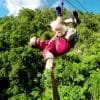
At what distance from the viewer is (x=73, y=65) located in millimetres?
56500

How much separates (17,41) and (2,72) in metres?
6.65

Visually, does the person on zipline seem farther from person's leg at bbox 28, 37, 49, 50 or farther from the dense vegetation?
the dense vegetation

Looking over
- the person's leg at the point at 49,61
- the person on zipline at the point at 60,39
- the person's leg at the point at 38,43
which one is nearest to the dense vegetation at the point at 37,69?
the person's leg at the point at 38,43

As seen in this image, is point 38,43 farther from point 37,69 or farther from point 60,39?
point 37,69

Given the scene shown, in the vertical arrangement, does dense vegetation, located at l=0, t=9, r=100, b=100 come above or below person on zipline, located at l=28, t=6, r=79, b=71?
above

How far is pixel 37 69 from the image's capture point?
201 feet

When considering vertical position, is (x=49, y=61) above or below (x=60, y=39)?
below

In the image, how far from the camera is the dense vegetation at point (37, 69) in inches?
2101

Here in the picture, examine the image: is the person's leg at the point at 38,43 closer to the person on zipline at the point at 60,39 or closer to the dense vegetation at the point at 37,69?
the person on zipline at the point at 60,39

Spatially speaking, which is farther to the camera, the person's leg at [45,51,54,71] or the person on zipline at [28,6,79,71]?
the person on zipline at [28,6,79,71]

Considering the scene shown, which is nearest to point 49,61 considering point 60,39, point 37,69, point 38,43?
point 60,39

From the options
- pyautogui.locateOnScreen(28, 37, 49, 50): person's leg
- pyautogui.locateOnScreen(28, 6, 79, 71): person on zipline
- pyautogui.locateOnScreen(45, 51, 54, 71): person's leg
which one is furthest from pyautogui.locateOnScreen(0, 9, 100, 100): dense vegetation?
pyautogui.locateOnScreen(45, 51, 54, 71): person's leg

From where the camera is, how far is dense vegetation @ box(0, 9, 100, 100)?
175 feet

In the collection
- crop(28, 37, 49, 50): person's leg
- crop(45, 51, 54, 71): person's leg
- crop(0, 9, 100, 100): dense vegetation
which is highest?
crop(0, 9, 100, 100): dense vegetation
